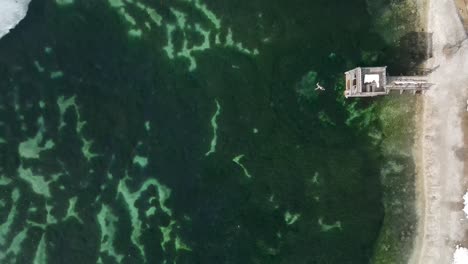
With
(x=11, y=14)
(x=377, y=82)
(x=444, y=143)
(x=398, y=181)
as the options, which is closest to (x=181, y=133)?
(x=377, y=82)

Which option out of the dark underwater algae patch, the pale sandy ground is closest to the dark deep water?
the dark underwater algae patch

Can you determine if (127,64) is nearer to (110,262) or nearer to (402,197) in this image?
(110,262)

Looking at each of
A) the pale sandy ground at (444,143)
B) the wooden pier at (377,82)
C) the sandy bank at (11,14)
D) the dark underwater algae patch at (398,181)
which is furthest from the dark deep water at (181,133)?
the pale sandy ground at (444,143)

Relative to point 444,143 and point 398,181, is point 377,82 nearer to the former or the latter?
point 444,143

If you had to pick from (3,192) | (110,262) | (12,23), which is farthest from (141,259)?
(12,23)

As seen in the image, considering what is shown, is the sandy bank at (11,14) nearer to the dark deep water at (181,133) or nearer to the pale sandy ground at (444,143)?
the dark deep water at (181,133)
